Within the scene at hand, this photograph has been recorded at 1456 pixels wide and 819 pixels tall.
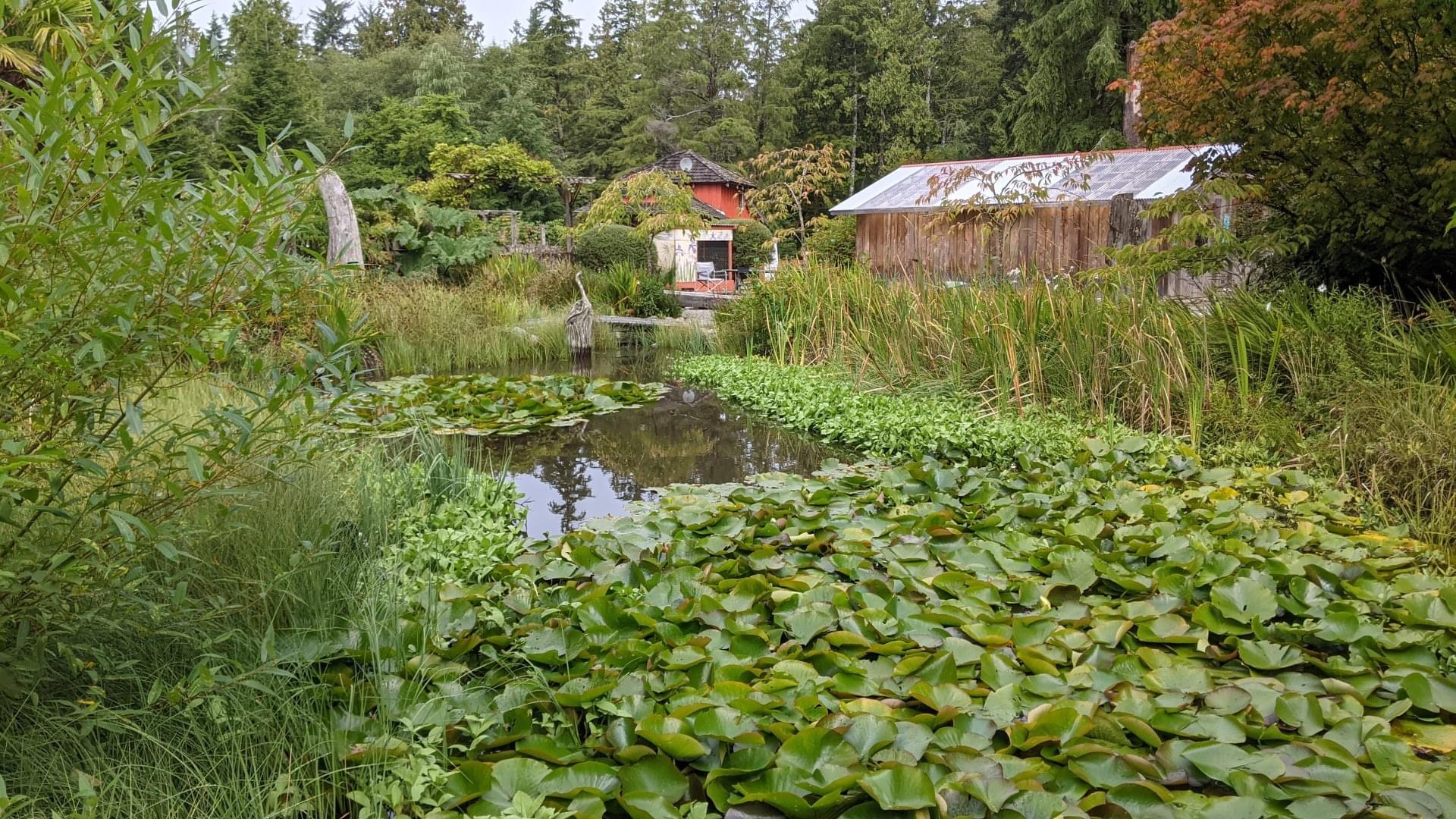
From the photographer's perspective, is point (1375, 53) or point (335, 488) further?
point (1375, 53)

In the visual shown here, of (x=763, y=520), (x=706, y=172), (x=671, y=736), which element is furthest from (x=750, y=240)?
(x=671, y=736)

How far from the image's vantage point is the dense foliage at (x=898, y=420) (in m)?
5.27

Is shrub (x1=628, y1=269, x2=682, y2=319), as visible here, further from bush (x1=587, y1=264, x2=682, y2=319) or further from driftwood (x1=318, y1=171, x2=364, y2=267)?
driftwood (x1=318, y1=171, x2=364, y2=267)

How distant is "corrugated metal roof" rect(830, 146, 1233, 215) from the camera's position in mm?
12789

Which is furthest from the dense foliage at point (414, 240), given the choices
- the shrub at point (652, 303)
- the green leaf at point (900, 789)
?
the green leaf at point (900, 789)

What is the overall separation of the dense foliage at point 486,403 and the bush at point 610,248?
984 cm

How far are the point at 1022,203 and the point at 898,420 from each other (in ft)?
19.4

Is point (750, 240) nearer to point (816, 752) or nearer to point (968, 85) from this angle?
point (968, 85)

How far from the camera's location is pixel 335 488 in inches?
147

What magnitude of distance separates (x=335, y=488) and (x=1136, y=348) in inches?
172

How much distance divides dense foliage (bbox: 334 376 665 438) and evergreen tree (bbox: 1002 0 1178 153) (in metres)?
17.6

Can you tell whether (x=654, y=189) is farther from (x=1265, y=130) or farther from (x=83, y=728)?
(x=83, y=728)

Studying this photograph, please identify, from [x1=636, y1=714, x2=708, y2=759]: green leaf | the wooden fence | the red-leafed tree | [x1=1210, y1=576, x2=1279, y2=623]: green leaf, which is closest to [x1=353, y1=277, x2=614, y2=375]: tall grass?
the wooden fence

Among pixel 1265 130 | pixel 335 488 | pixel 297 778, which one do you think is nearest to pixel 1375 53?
pixel 1265 130
